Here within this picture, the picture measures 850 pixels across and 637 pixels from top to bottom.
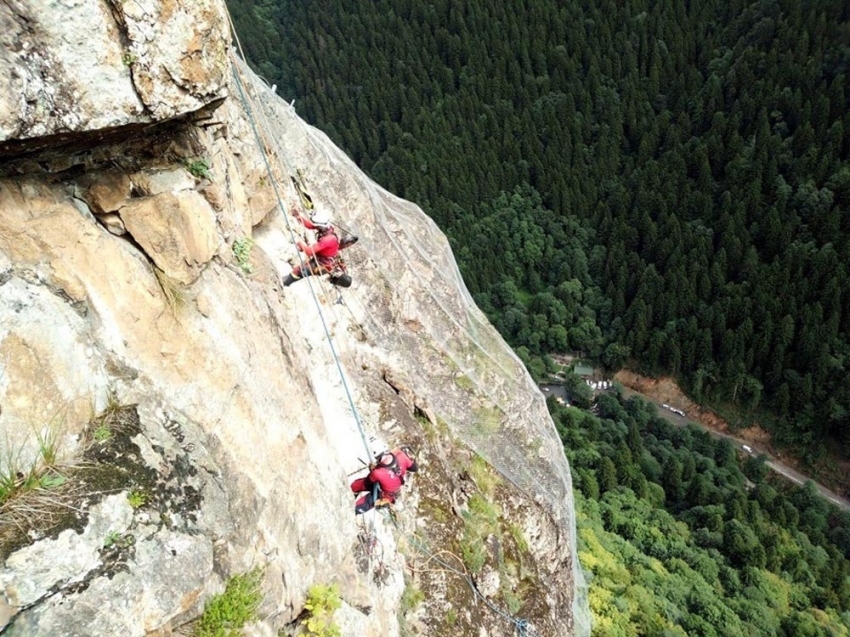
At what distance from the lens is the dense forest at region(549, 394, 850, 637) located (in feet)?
105

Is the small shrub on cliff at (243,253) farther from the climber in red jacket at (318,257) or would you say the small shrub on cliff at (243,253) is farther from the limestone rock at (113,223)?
the limestone rock at (113,223)

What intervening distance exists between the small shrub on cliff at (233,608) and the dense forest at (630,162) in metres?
57.1

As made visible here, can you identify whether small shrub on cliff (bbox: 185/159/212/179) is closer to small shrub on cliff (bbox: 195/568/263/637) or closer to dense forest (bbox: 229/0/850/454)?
small shrub on cliff (bbox: 195/568/263/637)

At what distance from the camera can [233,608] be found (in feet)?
18.0

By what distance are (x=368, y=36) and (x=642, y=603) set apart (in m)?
87.5

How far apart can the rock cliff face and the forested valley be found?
872 inches

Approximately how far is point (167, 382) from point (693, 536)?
4639 cm

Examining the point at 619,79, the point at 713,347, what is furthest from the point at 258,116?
the point at 619,79

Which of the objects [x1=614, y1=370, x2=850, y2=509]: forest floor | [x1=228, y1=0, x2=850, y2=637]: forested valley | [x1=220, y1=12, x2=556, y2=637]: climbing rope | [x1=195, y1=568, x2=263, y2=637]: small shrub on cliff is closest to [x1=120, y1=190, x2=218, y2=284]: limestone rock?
[x1=220, y1=12, x2=556, y2=637]: climbing rope

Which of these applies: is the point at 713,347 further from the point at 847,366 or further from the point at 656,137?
the point at 656,137

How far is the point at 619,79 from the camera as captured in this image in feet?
262

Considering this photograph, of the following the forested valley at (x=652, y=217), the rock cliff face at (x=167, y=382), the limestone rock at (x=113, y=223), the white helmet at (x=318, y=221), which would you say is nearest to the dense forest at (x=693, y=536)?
the forested valley at (x=652, y=217)

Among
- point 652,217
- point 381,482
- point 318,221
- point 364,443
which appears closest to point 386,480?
point 381,482

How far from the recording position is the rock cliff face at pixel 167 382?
180 inches
